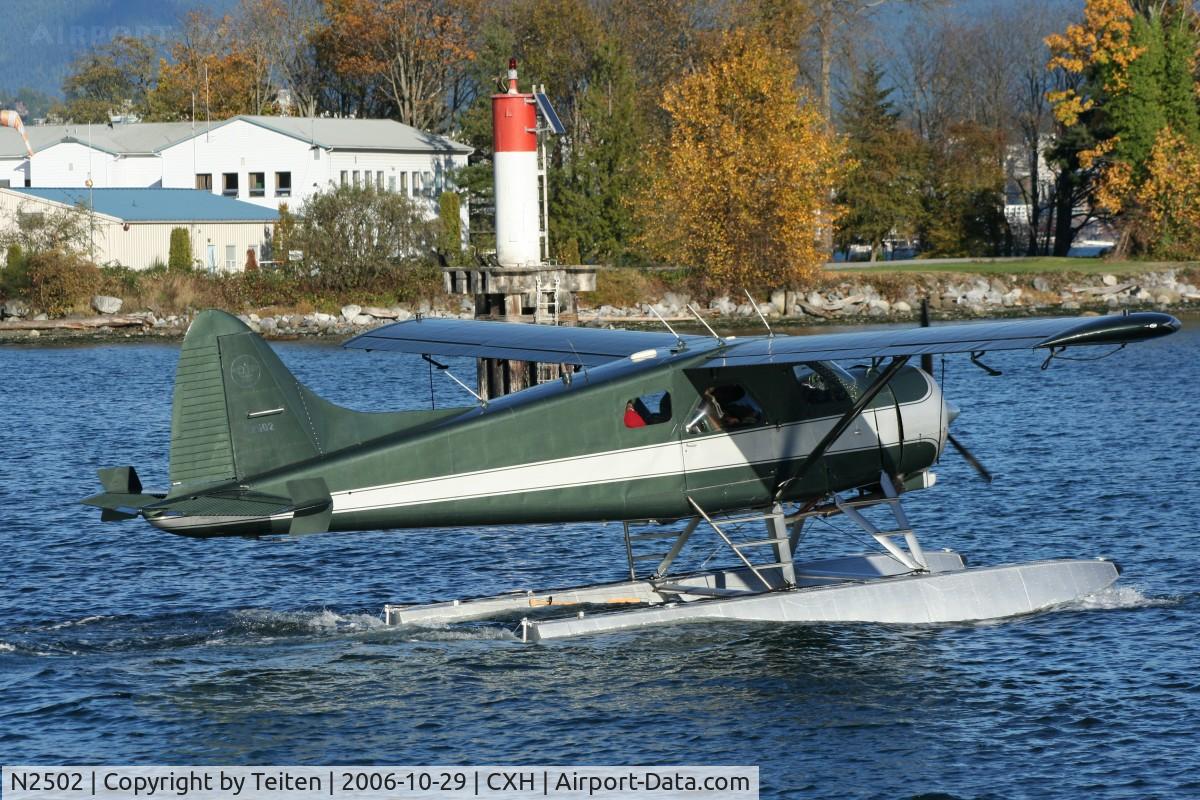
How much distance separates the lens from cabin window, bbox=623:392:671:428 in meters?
14.5

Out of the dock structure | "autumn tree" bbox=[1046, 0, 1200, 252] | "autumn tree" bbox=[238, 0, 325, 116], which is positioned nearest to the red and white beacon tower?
the dock structure

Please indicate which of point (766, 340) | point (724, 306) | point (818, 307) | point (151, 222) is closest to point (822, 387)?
point (766, 340)

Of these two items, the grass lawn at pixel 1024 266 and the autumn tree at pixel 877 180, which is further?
the autumn tree at pixel 877 180

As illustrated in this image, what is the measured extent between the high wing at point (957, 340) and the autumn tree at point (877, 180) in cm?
5791

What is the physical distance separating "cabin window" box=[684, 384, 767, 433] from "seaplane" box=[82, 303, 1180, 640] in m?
0.02

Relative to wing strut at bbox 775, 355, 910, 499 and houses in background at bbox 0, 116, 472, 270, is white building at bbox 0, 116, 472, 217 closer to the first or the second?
houses in background at bbox 0, 116, 472, 270

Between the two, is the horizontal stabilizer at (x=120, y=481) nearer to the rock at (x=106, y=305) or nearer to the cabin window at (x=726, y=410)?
the cabin window at (x=726, y=410)

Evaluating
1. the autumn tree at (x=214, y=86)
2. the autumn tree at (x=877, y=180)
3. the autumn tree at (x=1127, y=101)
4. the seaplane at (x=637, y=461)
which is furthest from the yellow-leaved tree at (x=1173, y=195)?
the seaplane at (x=637, y=461)

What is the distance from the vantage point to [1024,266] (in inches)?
2598

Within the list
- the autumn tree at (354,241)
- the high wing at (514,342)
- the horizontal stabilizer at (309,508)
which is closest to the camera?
the horizontal stabilizer at (309,508)

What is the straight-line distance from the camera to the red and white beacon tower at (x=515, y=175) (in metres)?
28.5

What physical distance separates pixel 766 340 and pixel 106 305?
52277mm

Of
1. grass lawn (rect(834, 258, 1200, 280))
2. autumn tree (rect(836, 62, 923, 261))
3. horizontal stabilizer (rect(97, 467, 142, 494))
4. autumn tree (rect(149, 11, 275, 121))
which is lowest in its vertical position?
horizontal stabilizer (rect(97, 467, 142, 494))
